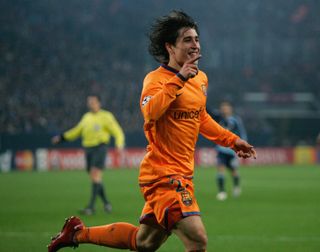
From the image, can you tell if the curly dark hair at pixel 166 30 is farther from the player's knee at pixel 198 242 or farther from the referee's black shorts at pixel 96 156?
the referee's black shorts at pixel 96 156

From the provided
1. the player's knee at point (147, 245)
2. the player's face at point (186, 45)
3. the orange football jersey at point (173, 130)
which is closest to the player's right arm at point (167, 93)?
the orange football jersey at point (173, 130)

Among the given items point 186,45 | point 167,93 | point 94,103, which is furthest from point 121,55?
point 167,93

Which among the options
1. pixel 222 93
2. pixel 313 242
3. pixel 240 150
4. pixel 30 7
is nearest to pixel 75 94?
pixel 30 7

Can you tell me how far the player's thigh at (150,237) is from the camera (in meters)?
6.36

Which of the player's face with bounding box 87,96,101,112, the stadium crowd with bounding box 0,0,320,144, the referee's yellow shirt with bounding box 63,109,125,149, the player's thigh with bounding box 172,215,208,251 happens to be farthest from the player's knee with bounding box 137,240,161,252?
the stadium crowd with bounding box 0,0,320,144

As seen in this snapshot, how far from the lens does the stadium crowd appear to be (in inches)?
1553

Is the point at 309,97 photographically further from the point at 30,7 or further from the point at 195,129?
the point at 195,129

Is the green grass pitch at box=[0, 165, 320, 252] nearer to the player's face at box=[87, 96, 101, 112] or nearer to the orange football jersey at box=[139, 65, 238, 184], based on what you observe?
the player's face at box=[87, 96, 101, 112]

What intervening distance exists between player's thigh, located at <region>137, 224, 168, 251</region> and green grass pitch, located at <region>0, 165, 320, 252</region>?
3139mm

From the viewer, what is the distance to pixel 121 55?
47.0m

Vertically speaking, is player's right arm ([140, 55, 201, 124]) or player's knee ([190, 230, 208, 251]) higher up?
player's right arm ([140, 55, 201, 124])

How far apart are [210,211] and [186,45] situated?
31.0ft

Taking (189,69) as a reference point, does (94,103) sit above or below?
below

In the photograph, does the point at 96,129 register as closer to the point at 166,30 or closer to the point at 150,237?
the point at 150,237
